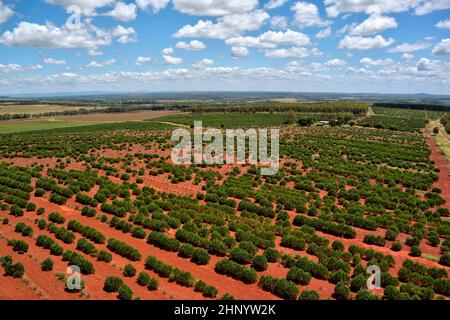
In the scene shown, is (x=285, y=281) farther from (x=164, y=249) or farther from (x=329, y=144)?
(x=329, y=144)

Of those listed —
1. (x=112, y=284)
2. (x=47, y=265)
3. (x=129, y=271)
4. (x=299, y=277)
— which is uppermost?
(x=47, y=265)

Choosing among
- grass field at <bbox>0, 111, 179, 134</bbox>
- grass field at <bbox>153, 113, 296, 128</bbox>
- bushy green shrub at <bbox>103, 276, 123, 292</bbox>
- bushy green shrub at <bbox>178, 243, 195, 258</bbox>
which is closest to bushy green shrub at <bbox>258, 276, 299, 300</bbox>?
bushy green shrub at <bbox>178, 243, 195, 258</bbox>

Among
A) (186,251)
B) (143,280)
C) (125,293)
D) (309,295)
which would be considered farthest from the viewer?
(186,251)

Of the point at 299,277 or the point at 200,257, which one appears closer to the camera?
the point at 299,277

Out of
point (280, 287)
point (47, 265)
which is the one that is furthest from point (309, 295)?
point (47, 265)

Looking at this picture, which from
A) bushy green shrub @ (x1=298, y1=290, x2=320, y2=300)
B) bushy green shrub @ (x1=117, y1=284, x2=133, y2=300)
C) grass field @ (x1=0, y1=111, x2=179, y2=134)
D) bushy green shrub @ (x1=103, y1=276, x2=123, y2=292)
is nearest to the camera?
bushy green shrub @ (x1=117, y1=284, x2=133, y2=300)

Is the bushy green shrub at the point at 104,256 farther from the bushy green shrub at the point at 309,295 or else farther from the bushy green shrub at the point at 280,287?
the bushy green shrub at the point at 309,295

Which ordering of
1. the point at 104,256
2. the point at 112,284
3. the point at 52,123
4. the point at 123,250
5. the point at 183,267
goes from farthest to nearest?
1. the point at 52,123
2. the point at 123,250
3. the point at 183,267
4. the point at 104,256
5. the point at 112,284

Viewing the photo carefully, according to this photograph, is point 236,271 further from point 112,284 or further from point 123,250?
point 123,250

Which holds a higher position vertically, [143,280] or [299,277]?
[143,280]

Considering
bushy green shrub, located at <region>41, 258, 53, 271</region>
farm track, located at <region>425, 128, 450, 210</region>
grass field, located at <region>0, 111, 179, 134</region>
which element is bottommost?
farm track, located at <region>425, 128, 450, 210</region>

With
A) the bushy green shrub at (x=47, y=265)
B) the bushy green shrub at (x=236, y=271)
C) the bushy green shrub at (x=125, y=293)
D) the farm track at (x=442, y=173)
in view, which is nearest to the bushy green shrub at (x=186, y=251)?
the bushy green shrub at (x=236, y=271)

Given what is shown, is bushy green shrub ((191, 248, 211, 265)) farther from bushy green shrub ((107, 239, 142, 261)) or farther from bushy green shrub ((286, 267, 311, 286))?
bushy green shrub ((286, 267, 311, 286))

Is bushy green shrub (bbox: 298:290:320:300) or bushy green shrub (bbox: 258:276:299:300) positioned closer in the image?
bushy green shrub (bbox: 298:290:320:300)
